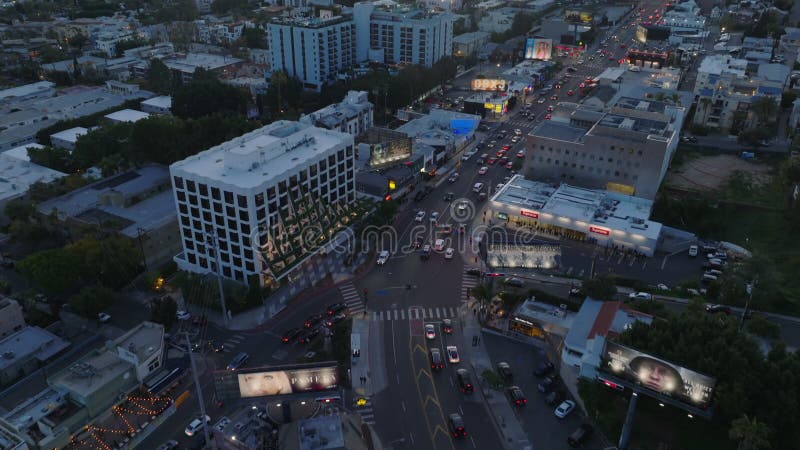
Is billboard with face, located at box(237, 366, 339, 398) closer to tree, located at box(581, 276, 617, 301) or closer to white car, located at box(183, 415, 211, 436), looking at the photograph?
white car, located at box(183, 415, 211, 436)

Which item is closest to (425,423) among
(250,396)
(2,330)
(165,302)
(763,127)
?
(250,396)

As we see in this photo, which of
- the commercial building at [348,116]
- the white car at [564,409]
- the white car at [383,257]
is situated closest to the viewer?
the white car at [564,409]

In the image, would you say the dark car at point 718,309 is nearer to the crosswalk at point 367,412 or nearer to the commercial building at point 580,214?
the commercial building at point 580,214

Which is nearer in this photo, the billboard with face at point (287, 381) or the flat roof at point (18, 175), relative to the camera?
the billboard with face at point (287, 381)

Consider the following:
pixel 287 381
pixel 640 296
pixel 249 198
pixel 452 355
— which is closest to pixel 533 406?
pixel 452 355

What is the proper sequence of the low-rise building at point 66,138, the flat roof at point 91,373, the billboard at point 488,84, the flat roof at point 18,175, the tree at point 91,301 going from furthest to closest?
1. the billboard at point 488,84
2. the low-rise building at point 66,138
3. the flat roof at point 18,175
4. the tree at point 91,301
5. the flat roof at point 91,373

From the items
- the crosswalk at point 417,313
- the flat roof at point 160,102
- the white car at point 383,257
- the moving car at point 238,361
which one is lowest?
the crosswalk at point 417,313

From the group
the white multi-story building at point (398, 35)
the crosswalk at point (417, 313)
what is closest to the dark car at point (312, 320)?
the crosswalk at point (417, 313)

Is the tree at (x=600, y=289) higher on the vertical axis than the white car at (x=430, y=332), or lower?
higher
